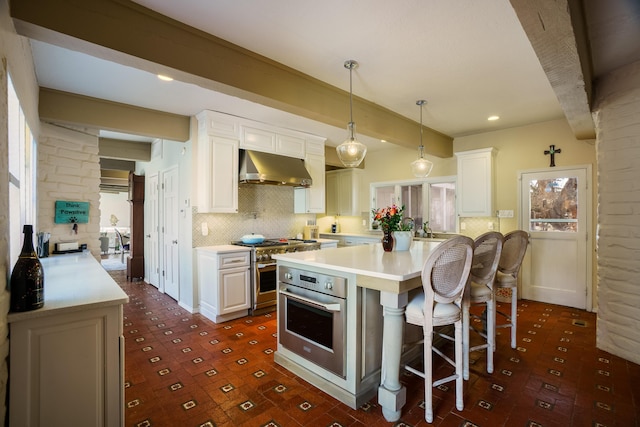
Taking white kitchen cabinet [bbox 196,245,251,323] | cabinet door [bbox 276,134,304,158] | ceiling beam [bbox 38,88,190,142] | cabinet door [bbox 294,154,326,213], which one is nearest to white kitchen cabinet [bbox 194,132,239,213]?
ceiling beam [bbox 38,88,190,142]

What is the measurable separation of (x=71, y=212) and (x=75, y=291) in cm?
247

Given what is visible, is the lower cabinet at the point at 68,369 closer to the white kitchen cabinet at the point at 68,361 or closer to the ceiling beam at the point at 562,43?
the white kitchen cabinet at the point at 68,361

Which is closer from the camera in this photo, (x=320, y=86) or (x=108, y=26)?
(x=108, y=26)

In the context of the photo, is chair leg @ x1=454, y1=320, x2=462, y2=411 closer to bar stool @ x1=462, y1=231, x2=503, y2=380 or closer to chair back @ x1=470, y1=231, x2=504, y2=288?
bar stool @ x1=462, y1=231, x2=503, y2=380

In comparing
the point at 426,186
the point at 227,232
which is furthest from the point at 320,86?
the point at 426,186

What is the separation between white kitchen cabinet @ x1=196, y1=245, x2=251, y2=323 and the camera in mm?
3744

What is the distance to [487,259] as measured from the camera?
2.54 metres

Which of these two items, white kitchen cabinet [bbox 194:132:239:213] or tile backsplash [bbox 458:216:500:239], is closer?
white kitchen cabinet [bbox 194:132:239:213]

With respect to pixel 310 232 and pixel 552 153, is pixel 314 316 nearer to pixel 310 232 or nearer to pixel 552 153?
pixel 310 232

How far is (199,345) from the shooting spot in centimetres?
311

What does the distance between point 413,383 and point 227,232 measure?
3162 mm

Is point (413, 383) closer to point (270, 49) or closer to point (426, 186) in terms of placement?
point (270, 49)

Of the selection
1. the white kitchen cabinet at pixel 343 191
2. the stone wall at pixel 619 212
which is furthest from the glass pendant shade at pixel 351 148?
the white kitchen cabinet at pixel 343 191

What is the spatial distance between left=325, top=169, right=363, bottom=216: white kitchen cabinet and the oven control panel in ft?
13.9
